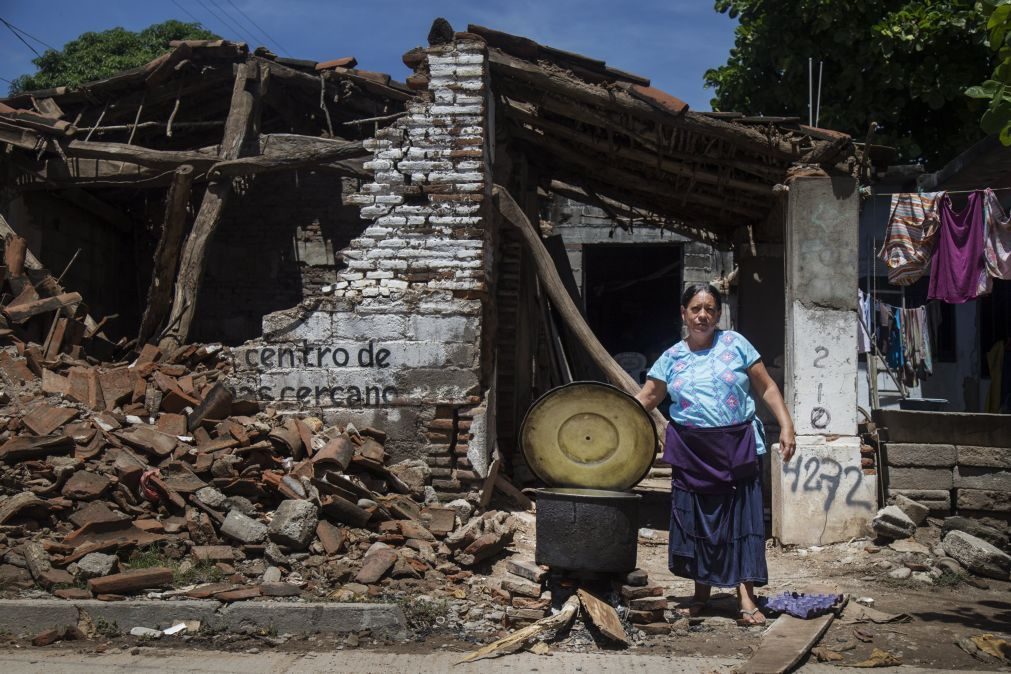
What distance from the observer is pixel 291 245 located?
1095cm

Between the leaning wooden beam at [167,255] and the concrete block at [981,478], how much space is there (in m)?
7.23

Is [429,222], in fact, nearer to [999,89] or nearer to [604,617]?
[604,617]

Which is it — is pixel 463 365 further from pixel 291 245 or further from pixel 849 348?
pixel 291 245

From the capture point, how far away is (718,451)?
511cm

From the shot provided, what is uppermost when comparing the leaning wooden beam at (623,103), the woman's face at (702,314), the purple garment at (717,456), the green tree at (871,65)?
the green tree at (871,65)

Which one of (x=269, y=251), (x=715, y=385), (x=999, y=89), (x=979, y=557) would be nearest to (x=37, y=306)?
(x=269, y=251)

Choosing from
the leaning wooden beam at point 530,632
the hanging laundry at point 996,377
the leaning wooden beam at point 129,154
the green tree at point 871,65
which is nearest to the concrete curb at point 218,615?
the leaning wooden beam at point 530,632

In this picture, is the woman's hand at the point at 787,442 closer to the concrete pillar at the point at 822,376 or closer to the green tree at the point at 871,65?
the concrete pillar at the point at 822,376

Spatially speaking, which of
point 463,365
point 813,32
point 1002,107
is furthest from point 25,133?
point 813,32

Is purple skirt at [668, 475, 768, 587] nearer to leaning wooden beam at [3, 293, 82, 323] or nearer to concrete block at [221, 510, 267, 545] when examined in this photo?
concrete block at [221, 510, 267, 545]

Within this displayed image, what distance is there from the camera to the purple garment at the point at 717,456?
5.11 metres

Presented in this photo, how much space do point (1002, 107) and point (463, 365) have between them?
4085 mm

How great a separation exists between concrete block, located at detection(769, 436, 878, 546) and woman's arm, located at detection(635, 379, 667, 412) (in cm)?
221

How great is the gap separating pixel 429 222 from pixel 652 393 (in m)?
2.79
